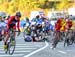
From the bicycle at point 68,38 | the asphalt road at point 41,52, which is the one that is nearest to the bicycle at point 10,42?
the asphalt road at point 41,52

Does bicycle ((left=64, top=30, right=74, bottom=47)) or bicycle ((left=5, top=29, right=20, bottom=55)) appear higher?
bicycle ((left=5, top=29, right=20, bottom=55))

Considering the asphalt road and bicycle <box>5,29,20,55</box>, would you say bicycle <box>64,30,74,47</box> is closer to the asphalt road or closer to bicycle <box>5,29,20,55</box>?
the asphalt road

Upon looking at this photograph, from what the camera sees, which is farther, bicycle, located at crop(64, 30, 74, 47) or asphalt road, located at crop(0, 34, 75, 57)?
bicycle, located at crop(64, 30, 74, 47)

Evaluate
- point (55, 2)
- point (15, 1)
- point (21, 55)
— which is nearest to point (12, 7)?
point (15, 1)

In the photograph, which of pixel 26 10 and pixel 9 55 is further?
pixel 26 10

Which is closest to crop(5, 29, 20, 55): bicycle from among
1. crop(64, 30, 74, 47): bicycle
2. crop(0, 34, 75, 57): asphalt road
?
crop(0, 34, 75, 57): asphalt road

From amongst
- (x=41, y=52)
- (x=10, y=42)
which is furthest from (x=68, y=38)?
(x=10, y=42)

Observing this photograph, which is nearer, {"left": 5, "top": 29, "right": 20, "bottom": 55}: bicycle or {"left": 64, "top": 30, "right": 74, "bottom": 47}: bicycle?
{"left": 5, "top": 29, "right": 20, "bottom": 55}: bicycle

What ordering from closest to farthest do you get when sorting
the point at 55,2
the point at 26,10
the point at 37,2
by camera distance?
the point at 26,10 → the point at 37,2 → the point at 55,2

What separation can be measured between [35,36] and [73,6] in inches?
1476

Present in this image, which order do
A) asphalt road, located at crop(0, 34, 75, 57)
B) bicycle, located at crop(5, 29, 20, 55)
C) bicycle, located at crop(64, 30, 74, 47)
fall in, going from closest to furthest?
bicycle, located at crop(5, 29, 20, 55), asphalt road, located at crop(0, 34, 75, 57), bicycle, located at crop(64, 30, 74, 47)

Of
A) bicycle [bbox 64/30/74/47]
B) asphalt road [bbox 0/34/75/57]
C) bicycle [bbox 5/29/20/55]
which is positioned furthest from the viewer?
bicycle [bbox 64/30/74/47]

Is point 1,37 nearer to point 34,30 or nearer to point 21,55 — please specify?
point 34,30

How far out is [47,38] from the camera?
1054 inches
